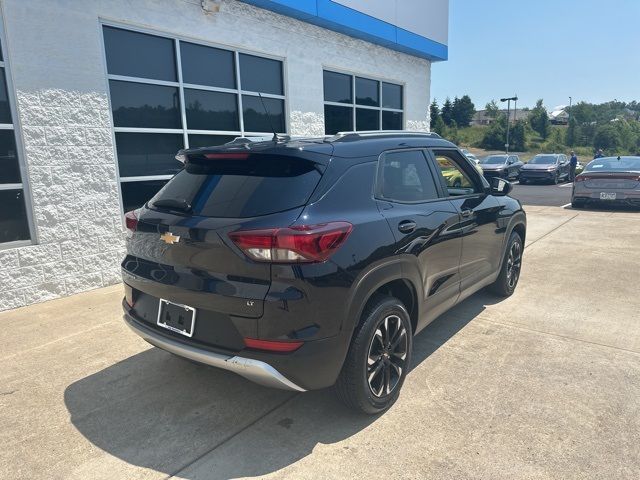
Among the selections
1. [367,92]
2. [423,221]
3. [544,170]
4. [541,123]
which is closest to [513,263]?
[423,221]

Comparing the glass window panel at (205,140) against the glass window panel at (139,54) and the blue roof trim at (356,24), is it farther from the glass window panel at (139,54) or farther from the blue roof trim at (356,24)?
the blue roof trim at (356,24)

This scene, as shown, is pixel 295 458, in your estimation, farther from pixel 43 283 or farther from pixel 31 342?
pixel 43 283

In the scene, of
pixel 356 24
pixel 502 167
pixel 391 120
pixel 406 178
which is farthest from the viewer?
pixel 502 167

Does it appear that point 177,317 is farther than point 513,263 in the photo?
No

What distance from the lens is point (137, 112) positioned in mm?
6320

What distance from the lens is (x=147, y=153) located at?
6484mm

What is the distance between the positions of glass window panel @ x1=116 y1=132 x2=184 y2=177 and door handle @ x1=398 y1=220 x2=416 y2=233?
408 centimetres

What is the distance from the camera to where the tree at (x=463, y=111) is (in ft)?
369

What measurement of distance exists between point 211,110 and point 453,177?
4377 millimetres

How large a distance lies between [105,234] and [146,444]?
390 centimetres

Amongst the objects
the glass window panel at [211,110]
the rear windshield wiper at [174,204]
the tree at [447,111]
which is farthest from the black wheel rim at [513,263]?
the tree at [447,111]

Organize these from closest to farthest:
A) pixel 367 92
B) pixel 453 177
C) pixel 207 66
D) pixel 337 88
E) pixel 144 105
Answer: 1. pixel 453 177
2. pixel 144 105
3. pixel 207 66
4. pixel 337 88
5. pixel 367 92

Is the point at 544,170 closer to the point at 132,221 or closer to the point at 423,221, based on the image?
the point at 423,221

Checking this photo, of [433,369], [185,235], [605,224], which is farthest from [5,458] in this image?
[605,224]
